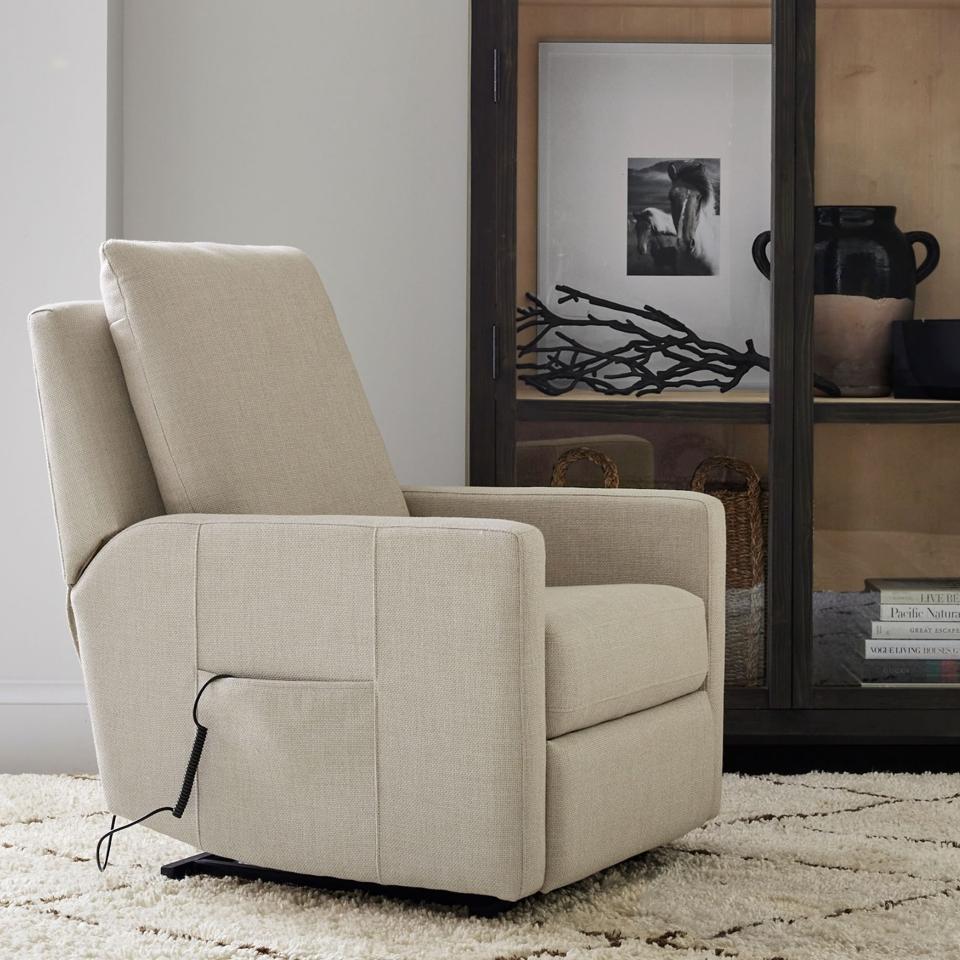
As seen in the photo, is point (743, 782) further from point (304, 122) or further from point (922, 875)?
point (304, 122)

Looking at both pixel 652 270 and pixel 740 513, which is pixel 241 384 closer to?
pixel 652 270

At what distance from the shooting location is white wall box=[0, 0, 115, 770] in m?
2.71

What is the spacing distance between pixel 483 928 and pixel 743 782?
988mm

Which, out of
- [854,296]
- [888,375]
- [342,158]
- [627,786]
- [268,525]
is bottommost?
[627,786]

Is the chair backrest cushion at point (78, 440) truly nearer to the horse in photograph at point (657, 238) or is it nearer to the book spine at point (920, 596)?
the horse in photograph at point (657, 238)

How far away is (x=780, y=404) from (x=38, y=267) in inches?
58.7

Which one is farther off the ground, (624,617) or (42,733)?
(624,617)

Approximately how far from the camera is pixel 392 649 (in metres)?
1.70

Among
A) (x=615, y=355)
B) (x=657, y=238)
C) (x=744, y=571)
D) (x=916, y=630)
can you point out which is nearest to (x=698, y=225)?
(x=657, y=238)

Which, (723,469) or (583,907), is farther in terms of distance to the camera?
(723,469)

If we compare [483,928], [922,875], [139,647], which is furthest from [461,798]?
[922,875]

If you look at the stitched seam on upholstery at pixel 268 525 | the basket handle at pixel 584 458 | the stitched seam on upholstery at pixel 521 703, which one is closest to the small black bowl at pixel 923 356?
the basket handle at pixel 584 458

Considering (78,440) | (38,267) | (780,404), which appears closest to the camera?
(78,440)

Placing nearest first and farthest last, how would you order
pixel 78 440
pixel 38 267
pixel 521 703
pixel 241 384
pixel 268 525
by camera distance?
1. pixel 521 703
2. pixel 268 525
3. pixel 78 440
4. pixel 241 384
5. pixel 38 267
